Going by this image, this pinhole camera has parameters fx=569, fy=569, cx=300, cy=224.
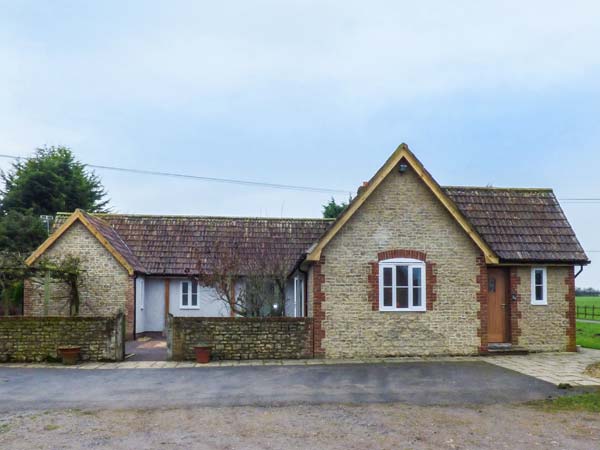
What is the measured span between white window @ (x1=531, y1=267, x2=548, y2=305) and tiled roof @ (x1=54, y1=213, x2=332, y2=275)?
9.82 m

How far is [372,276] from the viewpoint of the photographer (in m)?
17.9

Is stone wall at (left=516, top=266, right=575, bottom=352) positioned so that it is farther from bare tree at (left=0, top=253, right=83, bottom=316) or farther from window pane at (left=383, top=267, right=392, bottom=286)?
bare tree at (left=0, top=253, right=83, bottom=316)

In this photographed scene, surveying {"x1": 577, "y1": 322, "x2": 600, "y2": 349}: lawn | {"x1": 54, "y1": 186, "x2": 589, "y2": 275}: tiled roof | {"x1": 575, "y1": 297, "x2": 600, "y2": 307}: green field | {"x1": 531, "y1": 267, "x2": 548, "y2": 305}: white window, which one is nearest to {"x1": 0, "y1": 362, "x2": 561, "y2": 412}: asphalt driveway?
{"x1": 531, "y1": 267, "x2": 548, "y2": 305}: white window

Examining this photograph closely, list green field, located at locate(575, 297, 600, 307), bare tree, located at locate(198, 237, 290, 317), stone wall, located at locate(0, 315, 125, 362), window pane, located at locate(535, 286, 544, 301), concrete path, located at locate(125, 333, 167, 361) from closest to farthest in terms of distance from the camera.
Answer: stone wall, located at locate(0, 315, 125, 362) → concrete path, located at locate(125, 333, 167, 361) → window pane, located at locate(535, 286, 544, 301) → bare tree, located at locate(198, 237, 290, 317) → green field, located at locate(575, 297, 600, 307)

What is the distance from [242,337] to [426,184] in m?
7.54

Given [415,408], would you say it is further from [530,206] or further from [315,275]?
[530,206]

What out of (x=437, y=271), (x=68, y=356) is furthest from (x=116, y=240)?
(x=437, y=271)

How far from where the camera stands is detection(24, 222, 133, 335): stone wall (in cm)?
2323

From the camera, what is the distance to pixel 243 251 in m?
26.4

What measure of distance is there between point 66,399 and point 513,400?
902 cm

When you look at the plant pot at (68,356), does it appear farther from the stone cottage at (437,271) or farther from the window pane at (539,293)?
the window pane at (539,293)

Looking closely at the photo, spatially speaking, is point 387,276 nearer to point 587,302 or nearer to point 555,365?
point 555,365

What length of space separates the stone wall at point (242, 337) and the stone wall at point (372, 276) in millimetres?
624

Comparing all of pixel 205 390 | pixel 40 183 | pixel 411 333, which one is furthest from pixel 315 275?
pixel 40 183
